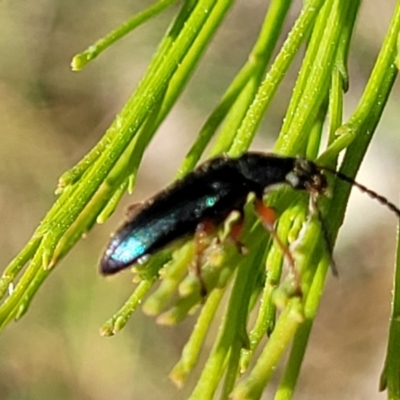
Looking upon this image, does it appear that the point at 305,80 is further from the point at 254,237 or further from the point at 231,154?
the point at 254,237

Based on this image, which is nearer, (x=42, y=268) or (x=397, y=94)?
(x=42, y=268)

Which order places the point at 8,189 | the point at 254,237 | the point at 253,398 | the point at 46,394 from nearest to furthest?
the point at 253,398, the point at 254,237, the point at 46,394, the point at 8,189

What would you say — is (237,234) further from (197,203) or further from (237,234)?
(197,203)

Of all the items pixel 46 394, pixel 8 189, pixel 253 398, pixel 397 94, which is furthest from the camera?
pixel 8 189

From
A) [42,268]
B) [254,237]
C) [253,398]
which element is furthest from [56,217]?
[253,398]

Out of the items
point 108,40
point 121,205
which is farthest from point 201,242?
point 121,205
